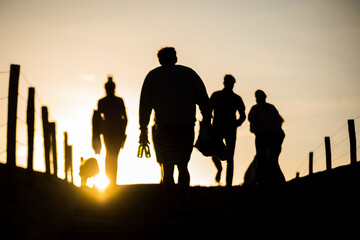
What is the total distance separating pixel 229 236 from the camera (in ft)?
22.3

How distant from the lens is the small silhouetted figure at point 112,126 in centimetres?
1109

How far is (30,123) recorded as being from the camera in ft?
32.9

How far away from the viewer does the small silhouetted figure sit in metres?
11.1

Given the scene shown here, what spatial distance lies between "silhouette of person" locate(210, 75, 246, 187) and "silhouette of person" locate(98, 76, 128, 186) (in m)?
1.66

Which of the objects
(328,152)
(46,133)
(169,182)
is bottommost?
Result: (169,182)

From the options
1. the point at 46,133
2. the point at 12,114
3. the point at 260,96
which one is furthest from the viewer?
the point at 46,133

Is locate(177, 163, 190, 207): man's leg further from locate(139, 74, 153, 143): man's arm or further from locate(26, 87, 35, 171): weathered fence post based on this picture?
locate(26, 87, 35, 171): weathered fence post

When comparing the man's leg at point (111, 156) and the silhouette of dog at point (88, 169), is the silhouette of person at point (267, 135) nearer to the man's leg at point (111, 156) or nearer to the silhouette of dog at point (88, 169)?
the man's leg at point (111, 156)

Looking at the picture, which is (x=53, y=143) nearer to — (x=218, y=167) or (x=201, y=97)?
(x=218, y=167)

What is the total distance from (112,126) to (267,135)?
289cm

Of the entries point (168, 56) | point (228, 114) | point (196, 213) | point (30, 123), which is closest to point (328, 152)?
point (228, 114)

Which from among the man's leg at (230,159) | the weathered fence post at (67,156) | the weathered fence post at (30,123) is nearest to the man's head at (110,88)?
the weathered fence post at (30,123)

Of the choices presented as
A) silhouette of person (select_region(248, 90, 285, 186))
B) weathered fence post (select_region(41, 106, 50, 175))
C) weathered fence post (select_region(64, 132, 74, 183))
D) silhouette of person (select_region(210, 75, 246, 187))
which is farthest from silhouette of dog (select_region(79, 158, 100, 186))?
weathered fence post (select_region(64, 132, 74, 183))

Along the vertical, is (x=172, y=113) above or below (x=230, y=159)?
below
